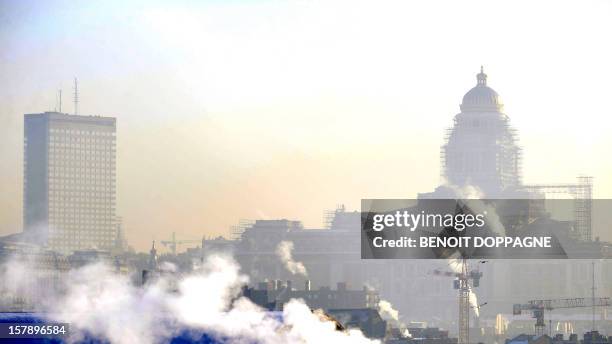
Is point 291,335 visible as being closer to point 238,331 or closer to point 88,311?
point 238,331

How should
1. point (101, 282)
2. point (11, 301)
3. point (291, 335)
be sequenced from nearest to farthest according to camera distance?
point (291, 335) < point (101, 282) < point (11, 301)

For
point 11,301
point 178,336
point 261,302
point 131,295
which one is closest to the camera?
point 178,336

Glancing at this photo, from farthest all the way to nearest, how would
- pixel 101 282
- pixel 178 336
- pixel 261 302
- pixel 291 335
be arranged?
pixel 261 302 → pixel 101 282 → pixel 178 336 → pixel 291 335

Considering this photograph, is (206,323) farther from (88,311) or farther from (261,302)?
(261,302)

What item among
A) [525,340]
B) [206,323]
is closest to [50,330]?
[206,323]

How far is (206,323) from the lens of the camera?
83375 millimetres

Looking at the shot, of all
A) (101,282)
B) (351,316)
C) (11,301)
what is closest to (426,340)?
(351,316)

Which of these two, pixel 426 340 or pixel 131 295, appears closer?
pixel 131 295

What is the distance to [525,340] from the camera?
194 m

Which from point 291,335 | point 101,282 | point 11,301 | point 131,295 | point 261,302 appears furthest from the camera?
point 11,301

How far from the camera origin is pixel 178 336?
3319 inches

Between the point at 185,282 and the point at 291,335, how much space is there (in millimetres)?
9992

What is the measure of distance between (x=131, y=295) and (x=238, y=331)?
9567 millimetres

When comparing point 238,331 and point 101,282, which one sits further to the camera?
point 101,282
